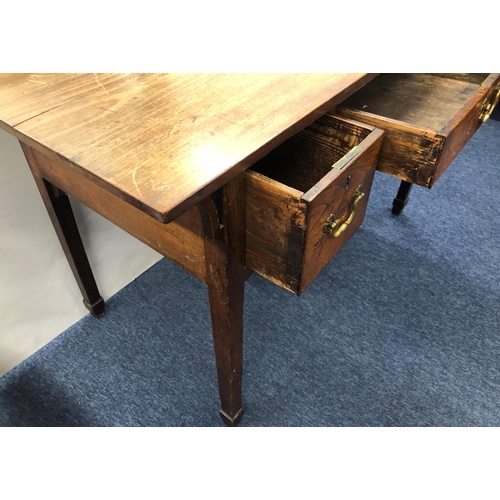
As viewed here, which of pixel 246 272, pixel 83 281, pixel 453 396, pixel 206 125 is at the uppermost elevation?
pixel 206 125

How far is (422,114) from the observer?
0.81 metres

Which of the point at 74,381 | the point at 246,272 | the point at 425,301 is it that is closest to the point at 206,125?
the point at 246,272

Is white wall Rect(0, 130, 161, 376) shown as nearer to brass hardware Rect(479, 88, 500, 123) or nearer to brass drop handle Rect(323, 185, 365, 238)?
brass drop handle Rect(323, 185, 365, 238)

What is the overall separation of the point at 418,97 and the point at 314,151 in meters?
0.29

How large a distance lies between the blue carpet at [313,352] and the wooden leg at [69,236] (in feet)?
0.27

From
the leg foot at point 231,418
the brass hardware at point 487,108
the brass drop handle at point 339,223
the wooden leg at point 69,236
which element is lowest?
the leg foot at point 231,418

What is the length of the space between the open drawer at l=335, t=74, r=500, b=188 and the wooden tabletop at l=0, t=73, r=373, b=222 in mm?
106

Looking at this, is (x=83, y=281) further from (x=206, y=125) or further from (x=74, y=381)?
(x=206, y=125)

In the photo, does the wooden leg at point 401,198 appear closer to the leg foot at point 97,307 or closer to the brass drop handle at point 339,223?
the brass drop handle at point 339,223

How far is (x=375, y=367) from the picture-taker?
1.05 m

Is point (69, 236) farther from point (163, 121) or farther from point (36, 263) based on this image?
point (163, 121)

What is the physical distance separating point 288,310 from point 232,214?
0.66 meters

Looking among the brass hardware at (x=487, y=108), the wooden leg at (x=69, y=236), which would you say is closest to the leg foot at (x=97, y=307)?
the wooden leg at (x=69, y=236)

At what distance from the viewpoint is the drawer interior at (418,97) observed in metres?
0.81
